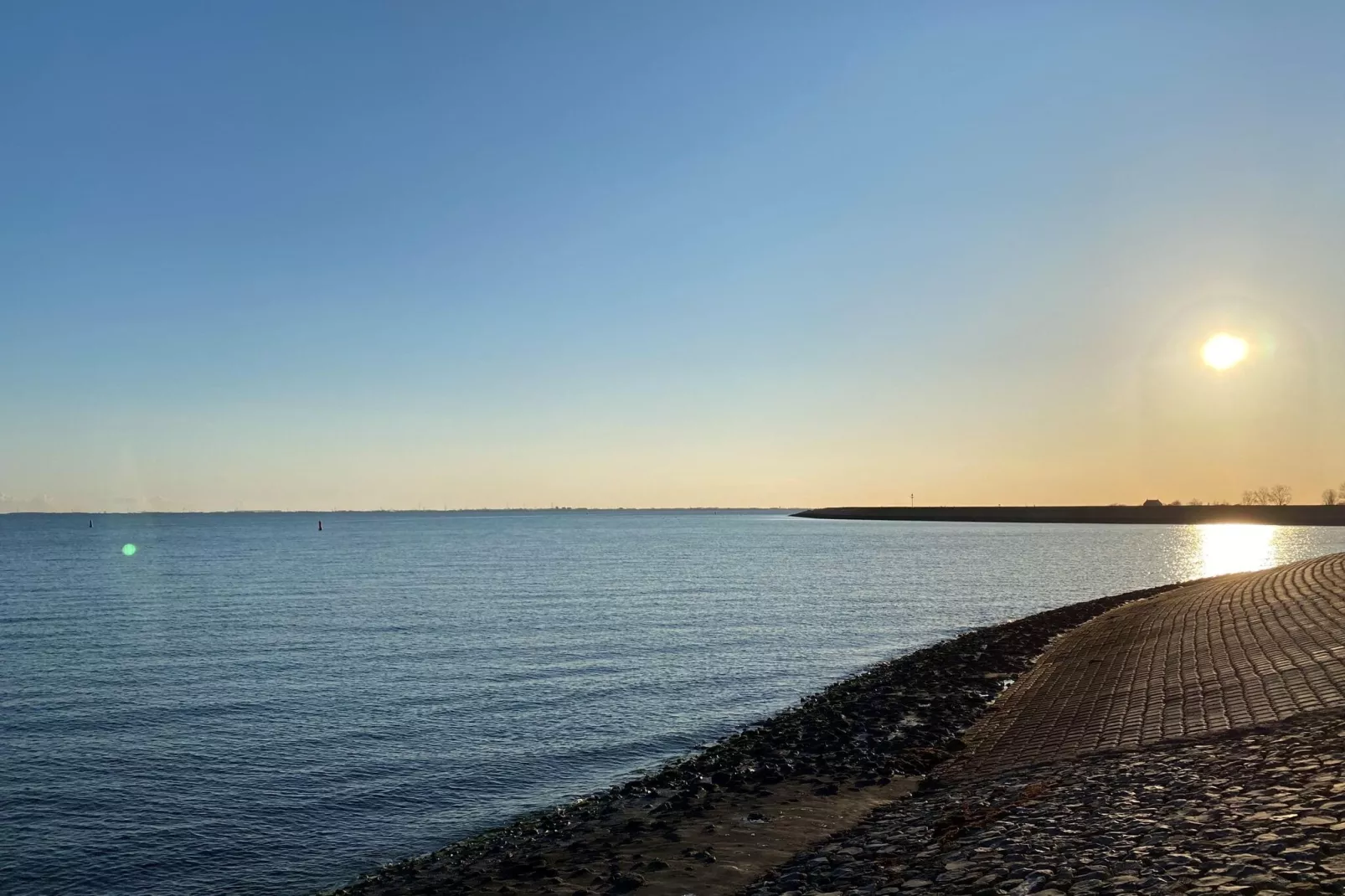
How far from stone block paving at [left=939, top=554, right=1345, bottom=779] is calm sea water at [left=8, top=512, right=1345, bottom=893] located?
313 inches

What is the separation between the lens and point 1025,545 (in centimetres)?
13725

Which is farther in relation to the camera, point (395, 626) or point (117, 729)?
point (395, 626)

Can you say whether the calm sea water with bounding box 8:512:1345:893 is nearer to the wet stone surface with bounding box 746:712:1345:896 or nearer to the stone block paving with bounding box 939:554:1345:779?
the stone block paving with bounding box 939:554:1345:779

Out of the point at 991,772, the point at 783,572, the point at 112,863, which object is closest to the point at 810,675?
the point at 991,772

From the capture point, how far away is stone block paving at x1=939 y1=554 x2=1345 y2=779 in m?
17.1

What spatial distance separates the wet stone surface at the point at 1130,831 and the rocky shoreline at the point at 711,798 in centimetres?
225

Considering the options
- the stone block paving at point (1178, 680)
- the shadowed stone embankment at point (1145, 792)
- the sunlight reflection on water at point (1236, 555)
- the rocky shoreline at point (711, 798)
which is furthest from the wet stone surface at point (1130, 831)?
the sunlight reflection on water at point (1236, 555)

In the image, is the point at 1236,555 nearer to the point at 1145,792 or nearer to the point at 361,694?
the point at 361,694

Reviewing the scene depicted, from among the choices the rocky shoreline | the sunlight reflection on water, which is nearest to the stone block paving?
the rocky shoreline

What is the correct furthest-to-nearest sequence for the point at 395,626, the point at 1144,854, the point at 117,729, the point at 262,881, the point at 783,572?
the point at 783,572
the point at 395,626
the point at 117,729
the point at 262,881
the point at 1144,854

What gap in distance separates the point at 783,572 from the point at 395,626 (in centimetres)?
4508

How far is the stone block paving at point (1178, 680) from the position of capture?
1709 centimetres

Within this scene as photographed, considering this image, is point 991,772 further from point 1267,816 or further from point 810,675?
point 810,675

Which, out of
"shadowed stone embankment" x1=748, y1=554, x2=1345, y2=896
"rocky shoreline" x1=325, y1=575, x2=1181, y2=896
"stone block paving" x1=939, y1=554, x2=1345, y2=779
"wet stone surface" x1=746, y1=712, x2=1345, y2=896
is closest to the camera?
"wet stone surface" x1=746, y1=712, x2=1345, y2=896
